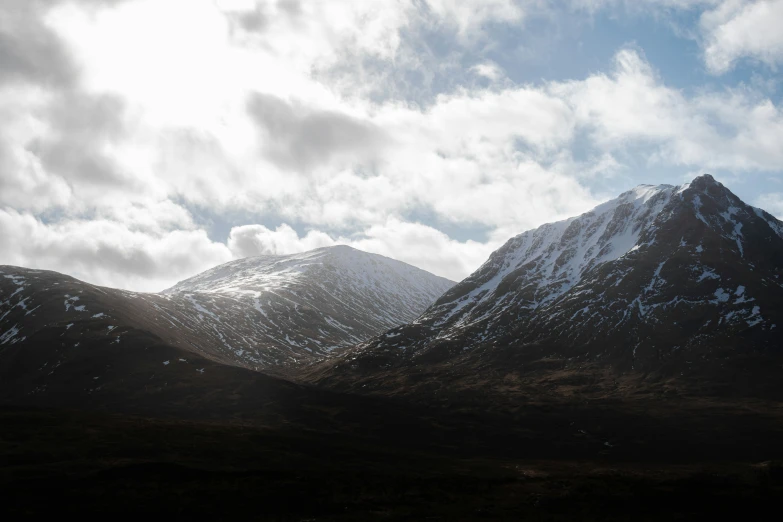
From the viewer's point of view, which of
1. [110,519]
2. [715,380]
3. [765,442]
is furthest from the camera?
[715,380]

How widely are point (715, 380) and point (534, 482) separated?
144476 mm

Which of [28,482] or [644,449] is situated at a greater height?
[28,482]

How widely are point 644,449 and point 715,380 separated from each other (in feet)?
285

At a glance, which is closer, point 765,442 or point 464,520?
point 464,520

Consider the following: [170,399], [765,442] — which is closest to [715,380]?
[765,442]

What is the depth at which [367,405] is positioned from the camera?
180250mm

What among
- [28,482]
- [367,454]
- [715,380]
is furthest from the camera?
[715,380]

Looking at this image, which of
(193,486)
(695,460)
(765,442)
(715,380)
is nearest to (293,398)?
(193,486)

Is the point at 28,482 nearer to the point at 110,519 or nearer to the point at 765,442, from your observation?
the point at 110,519

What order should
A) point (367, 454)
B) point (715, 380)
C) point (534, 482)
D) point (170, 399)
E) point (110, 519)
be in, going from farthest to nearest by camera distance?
point (715, 380), point (170, 399), point (367, 454), point (534, 482), point (110, 519)

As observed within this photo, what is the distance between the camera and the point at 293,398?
183 m

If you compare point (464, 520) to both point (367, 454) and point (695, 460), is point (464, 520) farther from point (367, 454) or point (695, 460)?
point (695, 460)

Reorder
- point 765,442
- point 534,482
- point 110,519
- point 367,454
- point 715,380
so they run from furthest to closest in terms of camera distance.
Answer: point 715,380 → point 765,442 → point 367,454 → point 534,482 → point 110,519

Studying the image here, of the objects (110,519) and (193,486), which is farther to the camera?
(193,486)
